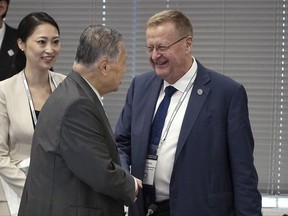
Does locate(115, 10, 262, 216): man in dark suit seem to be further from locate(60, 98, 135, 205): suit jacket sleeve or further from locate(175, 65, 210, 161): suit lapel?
locate(60, 98, 135, 205): suit jacket sleeve

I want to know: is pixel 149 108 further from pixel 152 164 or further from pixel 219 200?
pixel 219 200

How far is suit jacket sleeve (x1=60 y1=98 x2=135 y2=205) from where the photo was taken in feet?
6.72

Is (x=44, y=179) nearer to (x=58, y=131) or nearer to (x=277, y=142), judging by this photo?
(x=58, y=131)

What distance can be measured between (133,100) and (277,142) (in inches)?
55.7

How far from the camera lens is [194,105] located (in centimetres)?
256

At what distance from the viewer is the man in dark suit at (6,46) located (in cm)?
349

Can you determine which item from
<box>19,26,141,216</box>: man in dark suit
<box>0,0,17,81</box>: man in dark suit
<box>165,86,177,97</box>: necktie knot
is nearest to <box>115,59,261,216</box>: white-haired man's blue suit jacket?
<box>165,86,177,97</box>: necktie knot

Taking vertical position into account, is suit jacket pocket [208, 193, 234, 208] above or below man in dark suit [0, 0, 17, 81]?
below

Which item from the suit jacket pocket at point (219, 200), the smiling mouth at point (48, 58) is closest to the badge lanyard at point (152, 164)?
the suit jacket pocket at point (219, 200)

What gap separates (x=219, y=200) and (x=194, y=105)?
1.39ft

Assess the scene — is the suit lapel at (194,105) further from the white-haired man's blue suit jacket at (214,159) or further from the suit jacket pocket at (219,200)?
the suit jacket pocket at (219,200)

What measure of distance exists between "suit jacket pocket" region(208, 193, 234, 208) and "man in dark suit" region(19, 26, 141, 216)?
1.51 feet

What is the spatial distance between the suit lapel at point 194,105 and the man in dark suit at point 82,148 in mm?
392

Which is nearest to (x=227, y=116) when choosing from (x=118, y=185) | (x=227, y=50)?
(x=118, y=185)
